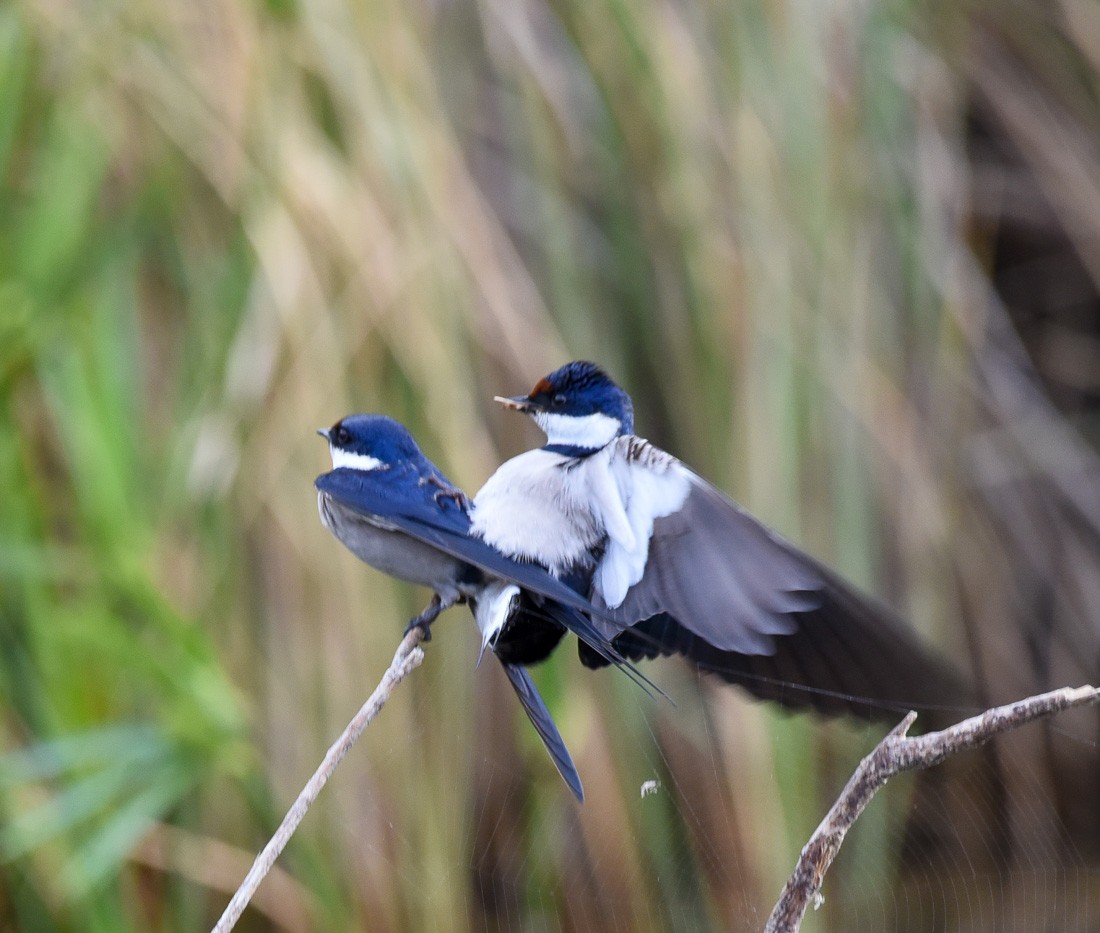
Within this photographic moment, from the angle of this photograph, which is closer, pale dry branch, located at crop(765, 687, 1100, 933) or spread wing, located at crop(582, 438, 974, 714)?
pale dry branch, located at crop(765, 687, 1100, 933)

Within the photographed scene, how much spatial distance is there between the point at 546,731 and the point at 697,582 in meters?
0.12

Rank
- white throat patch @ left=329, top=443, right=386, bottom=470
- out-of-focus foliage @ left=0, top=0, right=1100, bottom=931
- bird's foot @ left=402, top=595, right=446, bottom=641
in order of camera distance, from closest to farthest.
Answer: bird's foot @ left=402, top=595, right=446, bottom=641, white throat patch @ left=329, top=443, right=386, bottom=470, out-of-focus foliage @ left=0, top=0, right=1100, bottom=931

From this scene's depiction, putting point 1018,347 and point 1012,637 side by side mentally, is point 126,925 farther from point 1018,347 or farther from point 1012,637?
point 1018,347

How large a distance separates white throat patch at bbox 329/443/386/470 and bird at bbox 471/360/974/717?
0.51 feet

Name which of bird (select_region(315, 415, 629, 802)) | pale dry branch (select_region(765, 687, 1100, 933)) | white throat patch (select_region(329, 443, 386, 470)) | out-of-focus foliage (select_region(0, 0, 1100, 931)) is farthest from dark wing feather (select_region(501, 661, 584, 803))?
out-of-focus foliage (select_region(0, 0, 1100, 931))

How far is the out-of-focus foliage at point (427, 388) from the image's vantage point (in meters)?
1.50

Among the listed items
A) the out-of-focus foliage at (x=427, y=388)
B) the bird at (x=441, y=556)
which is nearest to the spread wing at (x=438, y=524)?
the bird at (x=441, y=556)

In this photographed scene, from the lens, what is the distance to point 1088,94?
200 cm

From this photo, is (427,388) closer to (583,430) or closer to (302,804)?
(583,430)

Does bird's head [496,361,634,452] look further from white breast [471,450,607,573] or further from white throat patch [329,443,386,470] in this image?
white throat patch [329,443,386,470]

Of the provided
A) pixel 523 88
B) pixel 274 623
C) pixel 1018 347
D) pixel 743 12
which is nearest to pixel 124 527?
pixel 274 623

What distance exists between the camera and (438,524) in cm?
84

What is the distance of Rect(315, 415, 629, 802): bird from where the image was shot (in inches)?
28.6

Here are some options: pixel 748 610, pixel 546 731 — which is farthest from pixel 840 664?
pixel 546 731
